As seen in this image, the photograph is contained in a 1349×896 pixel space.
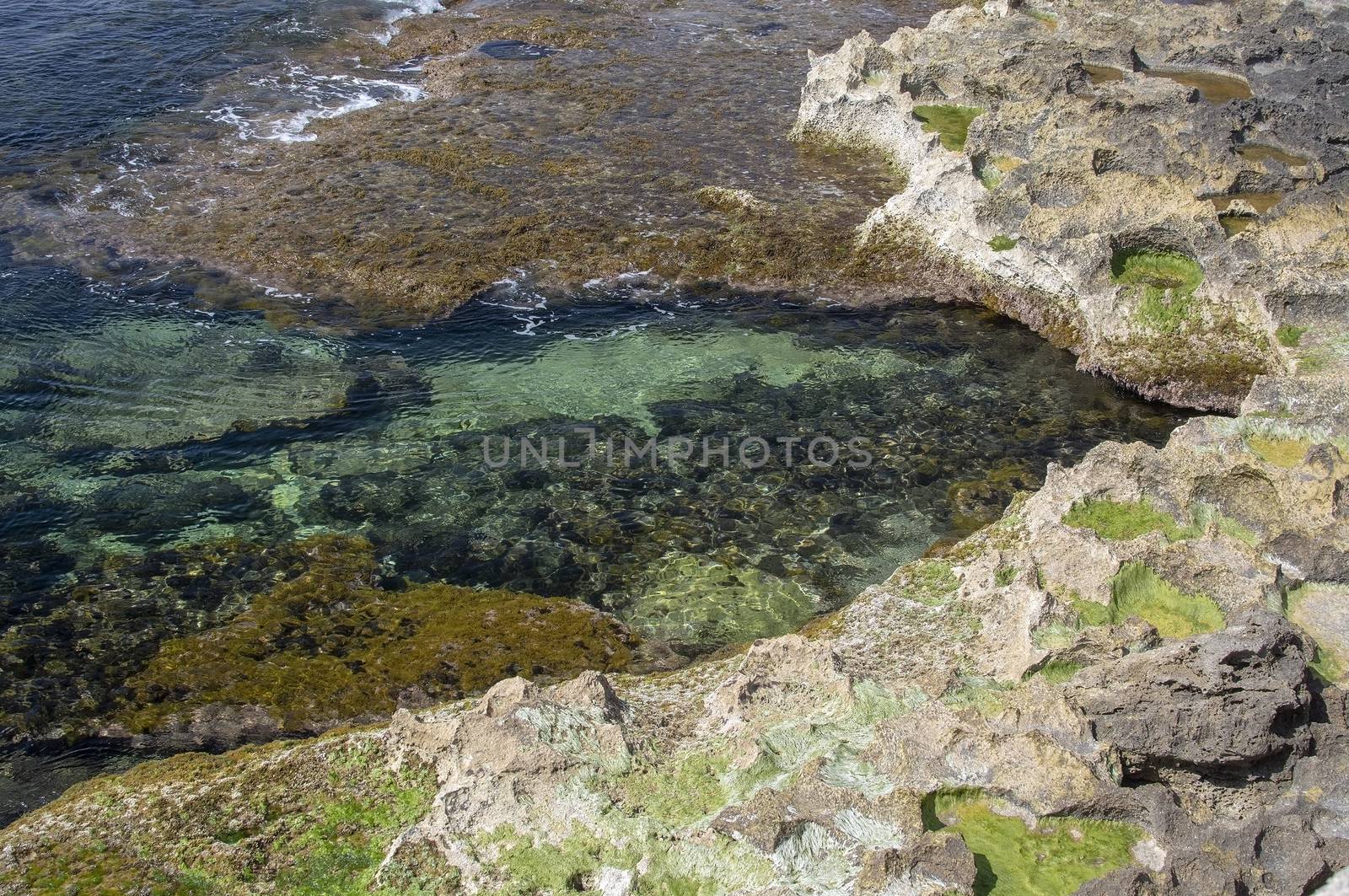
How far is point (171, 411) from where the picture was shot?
22.2 metres

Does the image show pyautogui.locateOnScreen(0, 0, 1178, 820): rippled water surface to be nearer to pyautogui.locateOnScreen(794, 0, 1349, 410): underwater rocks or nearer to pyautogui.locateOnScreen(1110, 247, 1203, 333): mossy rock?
pyautogui.locateOnScreen(794, 0, 1349, 410): underwater rocks

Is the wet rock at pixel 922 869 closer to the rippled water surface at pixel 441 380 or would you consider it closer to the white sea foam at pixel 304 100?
the rippled water surface at pixel 441 380

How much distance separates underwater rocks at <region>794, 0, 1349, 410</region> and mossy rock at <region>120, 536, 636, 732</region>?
14.6m

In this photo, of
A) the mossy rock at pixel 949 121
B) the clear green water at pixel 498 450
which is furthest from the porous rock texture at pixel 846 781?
the mossy rock at pixel 949 121

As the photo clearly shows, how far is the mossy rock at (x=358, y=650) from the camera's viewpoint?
1505cm

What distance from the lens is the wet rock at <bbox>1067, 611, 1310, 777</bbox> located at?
11406 millimetres

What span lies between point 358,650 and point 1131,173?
71.5 ft

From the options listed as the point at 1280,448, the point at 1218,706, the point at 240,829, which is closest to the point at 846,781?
the point at 1218,706

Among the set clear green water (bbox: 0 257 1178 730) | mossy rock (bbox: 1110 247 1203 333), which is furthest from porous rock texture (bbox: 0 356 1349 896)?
mossy rock (bbox: 1110 247 1203 333)

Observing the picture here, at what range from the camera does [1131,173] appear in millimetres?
25844

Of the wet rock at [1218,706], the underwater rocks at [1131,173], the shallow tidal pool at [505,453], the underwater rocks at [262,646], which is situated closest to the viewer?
the wet rock at [1218,706]

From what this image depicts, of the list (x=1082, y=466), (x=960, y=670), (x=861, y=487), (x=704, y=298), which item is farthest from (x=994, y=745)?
(x=704, y=298)

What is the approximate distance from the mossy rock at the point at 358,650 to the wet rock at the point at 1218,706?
743 centimetres

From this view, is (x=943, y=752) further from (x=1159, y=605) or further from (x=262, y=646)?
(x=262, y=646)
